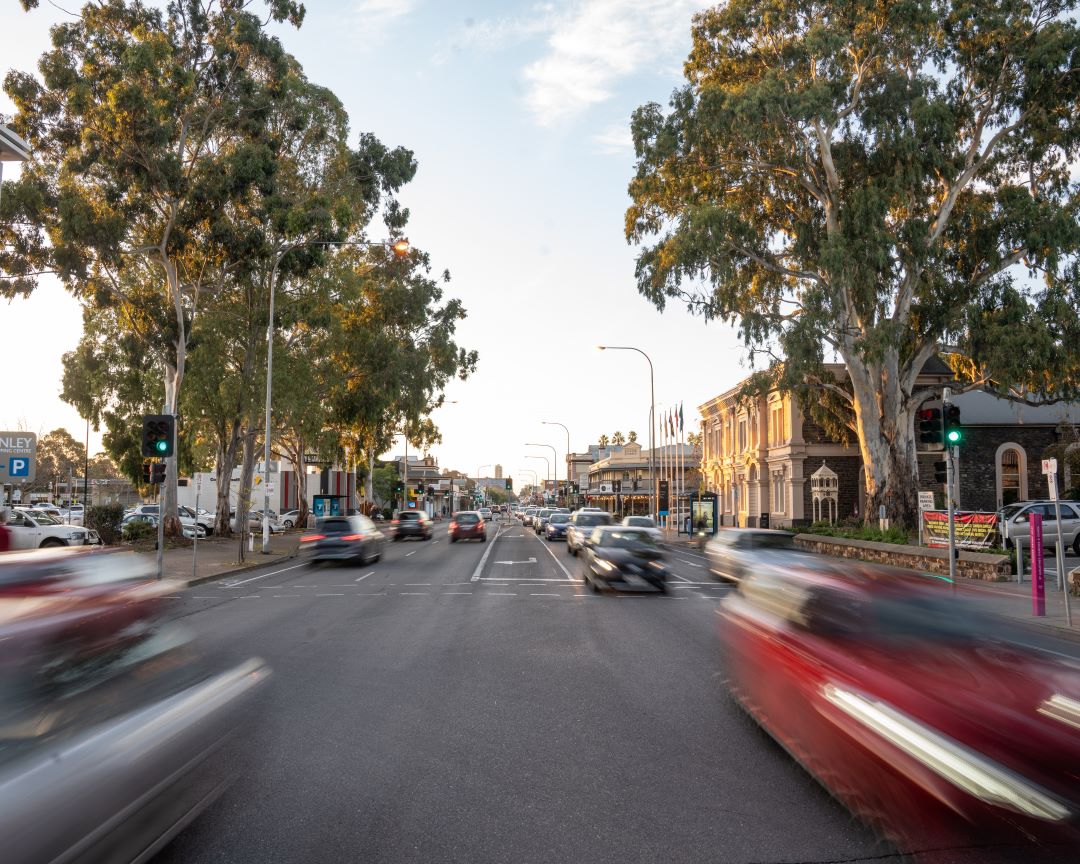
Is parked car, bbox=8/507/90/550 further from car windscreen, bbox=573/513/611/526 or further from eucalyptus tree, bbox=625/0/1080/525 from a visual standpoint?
eucalyptus tree, bbox=625/0/1080/525

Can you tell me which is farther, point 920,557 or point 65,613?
point 920,557

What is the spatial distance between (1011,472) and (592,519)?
31123 millimetres

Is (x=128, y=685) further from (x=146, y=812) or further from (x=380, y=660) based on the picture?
(x=380, y=660)

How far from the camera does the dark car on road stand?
25.1 m

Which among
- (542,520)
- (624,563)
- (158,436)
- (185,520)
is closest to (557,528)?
(542,520)

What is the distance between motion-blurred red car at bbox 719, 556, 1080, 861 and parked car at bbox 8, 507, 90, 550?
87.0ft

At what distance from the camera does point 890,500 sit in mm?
30438

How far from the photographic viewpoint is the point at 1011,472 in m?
48.1

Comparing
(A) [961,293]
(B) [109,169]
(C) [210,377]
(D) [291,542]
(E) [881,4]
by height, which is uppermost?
(E) [881,4]

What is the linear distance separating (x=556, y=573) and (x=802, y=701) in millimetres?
17448

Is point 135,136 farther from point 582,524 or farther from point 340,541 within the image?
point 582,524

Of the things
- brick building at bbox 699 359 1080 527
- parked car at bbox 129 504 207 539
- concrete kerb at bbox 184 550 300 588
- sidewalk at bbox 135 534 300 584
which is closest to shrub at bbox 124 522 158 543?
sidewalk at bbox 135 534 300 584

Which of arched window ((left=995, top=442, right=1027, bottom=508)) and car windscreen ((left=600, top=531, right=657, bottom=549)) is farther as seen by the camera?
arched window ((left=995, top=442, right=1027, bottom=508))

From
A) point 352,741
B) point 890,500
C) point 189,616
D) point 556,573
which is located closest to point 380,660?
point 352,741
